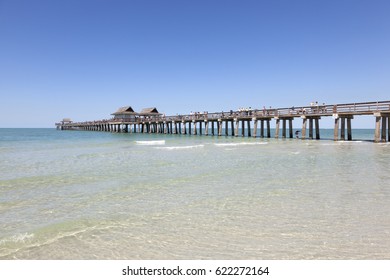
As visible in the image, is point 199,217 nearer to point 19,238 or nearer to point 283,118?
point 19,238

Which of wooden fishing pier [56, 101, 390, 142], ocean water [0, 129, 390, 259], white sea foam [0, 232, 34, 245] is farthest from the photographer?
wooden fishing pier [56, 101, 390, 142]

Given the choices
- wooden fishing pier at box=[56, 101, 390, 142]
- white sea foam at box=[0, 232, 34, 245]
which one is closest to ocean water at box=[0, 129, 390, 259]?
white sea foam at box=[0, 232, 34, 245]

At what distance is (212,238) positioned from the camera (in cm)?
478

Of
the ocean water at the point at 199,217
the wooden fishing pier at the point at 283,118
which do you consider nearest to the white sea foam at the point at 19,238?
the ocean water at the point at 199,217

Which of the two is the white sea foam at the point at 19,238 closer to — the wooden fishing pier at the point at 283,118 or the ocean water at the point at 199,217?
the ocean water at the point at 199,217

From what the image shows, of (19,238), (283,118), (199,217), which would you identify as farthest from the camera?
(283,118)

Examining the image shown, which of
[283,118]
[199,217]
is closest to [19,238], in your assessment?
[199,217]

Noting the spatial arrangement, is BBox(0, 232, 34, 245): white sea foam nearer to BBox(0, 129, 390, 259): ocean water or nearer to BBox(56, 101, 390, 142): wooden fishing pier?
BBox(0, 129, 390, 259): ocean water

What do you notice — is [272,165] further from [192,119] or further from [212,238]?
[192,119]

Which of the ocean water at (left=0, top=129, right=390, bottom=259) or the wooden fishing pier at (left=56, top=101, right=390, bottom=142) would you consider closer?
the ocean water at (left=0, top=129, right=390, bottom=259)

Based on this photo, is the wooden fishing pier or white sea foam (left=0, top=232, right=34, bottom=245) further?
the wooden fishing pier

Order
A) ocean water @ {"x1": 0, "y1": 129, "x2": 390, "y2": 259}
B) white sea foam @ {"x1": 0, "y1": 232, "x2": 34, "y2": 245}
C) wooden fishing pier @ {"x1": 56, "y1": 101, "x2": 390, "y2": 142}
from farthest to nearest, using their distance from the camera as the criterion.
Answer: wooden fishing pier @ {"x1": 56, "y1": 101, "x2": 390, "y2": 142} → white sea foam @ {"x1": 0, "y1": 232, "x2": 34, "y2": 245} → ocean water @ {"x1": 0, "y1": 129, "x2": 390, "y2": 259}

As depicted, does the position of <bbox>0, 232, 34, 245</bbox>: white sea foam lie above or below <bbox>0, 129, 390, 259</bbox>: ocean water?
above
